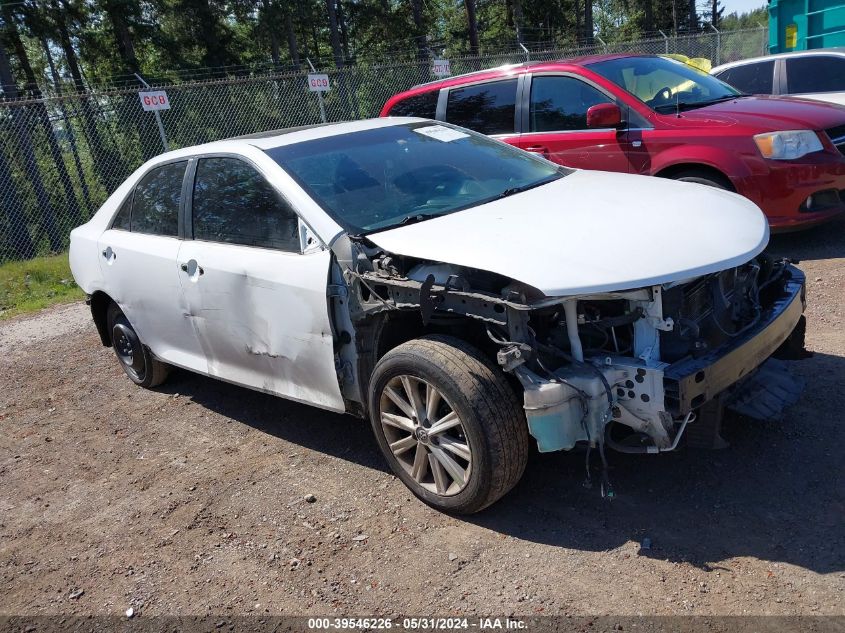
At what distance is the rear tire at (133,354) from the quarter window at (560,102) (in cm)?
412

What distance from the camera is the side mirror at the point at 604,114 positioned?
245 inches

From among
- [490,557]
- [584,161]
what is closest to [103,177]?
[584,161]

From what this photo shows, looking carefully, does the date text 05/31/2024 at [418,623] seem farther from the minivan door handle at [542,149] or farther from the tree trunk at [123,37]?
the tree trunk at [123,37]

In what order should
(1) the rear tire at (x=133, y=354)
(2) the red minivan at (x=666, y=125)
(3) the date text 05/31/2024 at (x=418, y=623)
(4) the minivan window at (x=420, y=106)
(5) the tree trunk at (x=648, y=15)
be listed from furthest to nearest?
(5) the tree trunk at (x=648, y=15)
(4) the minivan window at (x=420, y=106)
(2) the red minivan at (x=666, y=125)
(1) the rear tire at (x=133, y=354)
(3) the date text 05/31/2024 at (x=418, y=623)

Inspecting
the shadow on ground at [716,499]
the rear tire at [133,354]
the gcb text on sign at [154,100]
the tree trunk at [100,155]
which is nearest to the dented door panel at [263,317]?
the shadow on ground at [716,499]

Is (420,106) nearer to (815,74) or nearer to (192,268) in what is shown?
(192,268)

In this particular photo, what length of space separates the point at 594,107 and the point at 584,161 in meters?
0.60

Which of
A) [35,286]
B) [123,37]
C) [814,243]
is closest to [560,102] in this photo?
[814,243]

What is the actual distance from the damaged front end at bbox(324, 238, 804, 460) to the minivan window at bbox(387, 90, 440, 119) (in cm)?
475

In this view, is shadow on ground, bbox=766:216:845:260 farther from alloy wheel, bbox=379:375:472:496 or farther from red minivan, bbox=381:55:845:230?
alloy wheel, bbox=379:375:472:496

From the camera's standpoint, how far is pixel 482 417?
2.94 metres

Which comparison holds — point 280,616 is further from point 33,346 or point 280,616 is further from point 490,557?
point 33,346

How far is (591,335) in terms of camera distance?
120 inches

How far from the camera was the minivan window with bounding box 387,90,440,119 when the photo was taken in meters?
7.74
